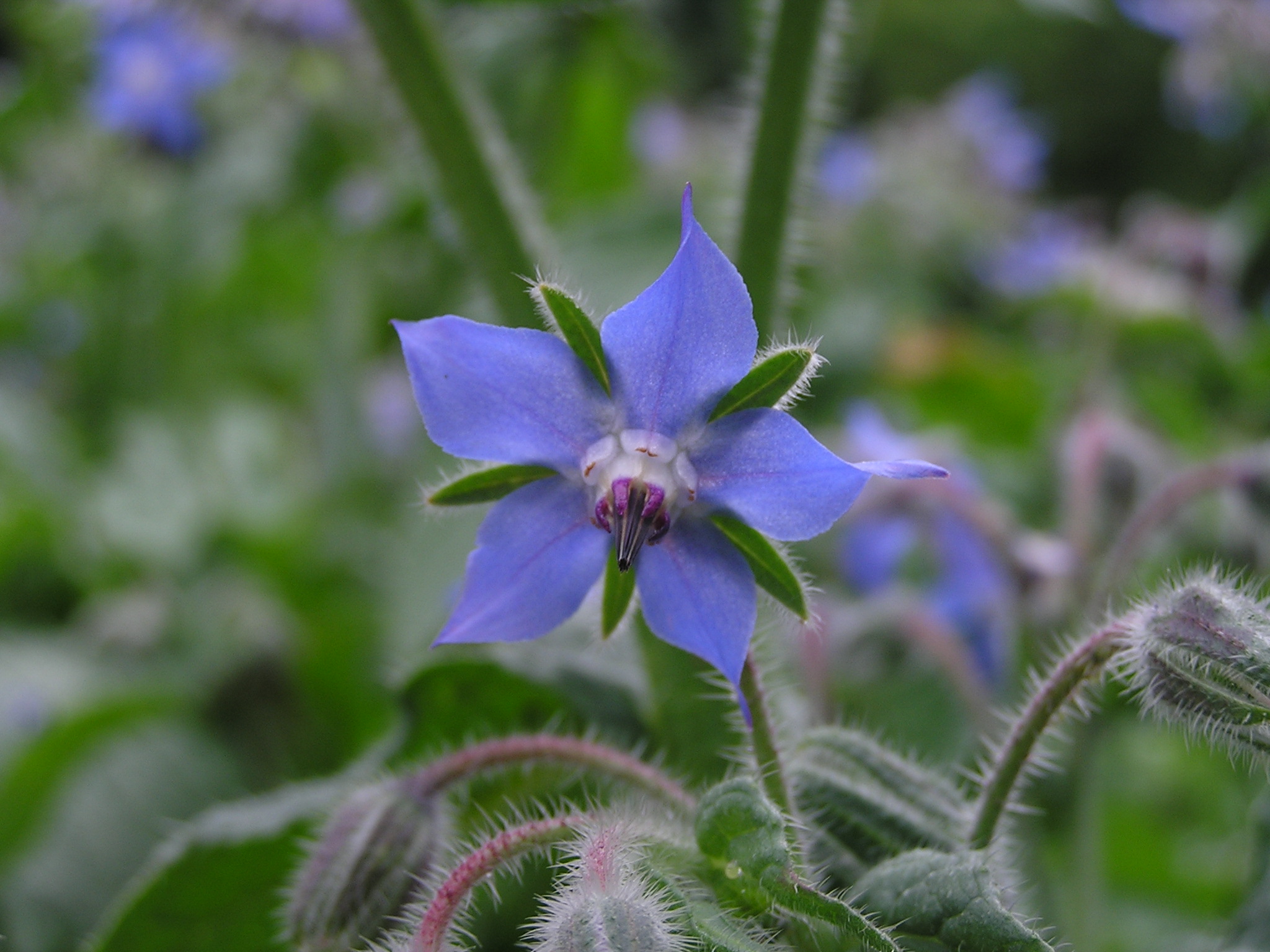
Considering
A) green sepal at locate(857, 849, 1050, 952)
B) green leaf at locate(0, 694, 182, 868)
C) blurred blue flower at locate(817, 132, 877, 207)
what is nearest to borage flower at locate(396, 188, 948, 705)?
green sepal at locate(857, 849, 1050, 952)

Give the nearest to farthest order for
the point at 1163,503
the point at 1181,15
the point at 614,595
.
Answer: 1. the point at 614,595
2. the point at 1163,503
3. the point at 1181,15

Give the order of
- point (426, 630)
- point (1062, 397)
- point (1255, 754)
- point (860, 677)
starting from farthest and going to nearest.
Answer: point (1062, 397) < point (426, 630) < point (860, 677) < point (1255, 754)

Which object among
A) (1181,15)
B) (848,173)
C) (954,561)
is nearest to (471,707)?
(954,561)

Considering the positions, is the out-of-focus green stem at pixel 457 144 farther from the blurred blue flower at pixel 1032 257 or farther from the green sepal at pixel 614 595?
the blurred blue flower at pixel 1032 257

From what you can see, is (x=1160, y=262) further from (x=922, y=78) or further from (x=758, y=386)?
(x=922, y=78)

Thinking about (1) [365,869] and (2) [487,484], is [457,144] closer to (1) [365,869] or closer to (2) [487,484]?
(2) [487,484]

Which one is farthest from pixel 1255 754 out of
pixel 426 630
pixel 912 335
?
pixel 912 335
